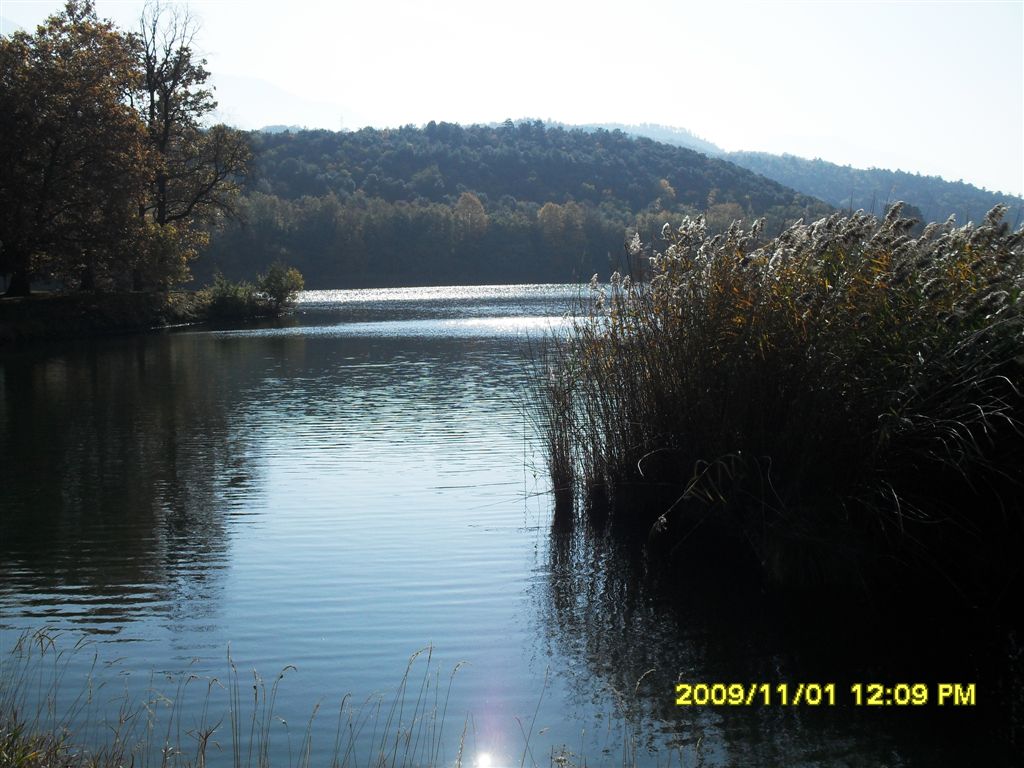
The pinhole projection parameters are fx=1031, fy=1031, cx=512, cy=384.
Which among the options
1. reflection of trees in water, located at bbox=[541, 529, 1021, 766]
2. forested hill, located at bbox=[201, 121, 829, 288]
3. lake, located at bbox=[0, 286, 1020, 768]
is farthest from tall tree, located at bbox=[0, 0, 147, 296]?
forested hill, located at bbox=[201, 121, 829, 288]

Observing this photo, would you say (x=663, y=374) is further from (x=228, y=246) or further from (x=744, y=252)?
(x=228, y=246)

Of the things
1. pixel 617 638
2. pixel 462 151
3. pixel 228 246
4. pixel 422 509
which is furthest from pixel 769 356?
pixel 462 151

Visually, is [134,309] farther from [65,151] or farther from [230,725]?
[230,725]

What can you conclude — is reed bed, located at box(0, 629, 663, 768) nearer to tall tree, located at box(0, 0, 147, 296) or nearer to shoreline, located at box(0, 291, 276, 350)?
shoreline, located at box(0, 291, 276, 350)

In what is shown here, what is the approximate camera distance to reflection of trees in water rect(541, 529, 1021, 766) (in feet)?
15.7

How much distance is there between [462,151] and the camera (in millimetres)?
122875

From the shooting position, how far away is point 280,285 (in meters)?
45.9

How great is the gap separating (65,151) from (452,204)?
73230 mm

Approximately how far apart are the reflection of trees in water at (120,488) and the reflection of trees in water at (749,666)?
8.74ft

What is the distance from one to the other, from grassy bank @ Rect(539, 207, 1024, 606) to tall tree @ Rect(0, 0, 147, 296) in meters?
27.2

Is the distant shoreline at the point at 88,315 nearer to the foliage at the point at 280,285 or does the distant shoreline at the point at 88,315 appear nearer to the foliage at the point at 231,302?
the foliage at the point at 231,302

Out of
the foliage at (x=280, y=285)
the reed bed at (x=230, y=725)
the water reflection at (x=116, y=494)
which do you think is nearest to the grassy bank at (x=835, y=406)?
the reed bed at (x=230, y=725)
